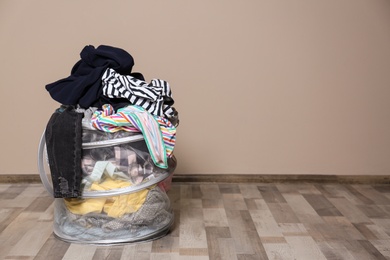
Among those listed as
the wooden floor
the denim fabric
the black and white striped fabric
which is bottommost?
the wooden floor

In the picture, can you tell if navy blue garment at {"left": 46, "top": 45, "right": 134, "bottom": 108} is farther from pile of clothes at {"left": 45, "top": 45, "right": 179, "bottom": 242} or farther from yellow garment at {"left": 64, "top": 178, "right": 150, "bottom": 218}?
yellow garment at {"left": 64, "top": 178, "right": 150, "bottom": 218}

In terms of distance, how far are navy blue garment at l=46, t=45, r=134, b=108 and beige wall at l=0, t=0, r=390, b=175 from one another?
2.85 ft

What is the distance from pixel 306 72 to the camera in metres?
3.62

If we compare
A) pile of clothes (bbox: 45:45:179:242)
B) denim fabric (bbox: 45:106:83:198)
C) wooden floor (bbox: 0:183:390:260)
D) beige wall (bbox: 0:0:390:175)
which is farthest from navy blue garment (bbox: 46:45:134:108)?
beige wall (bbox: 0:0:390:175)

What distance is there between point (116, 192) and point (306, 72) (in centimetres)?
151

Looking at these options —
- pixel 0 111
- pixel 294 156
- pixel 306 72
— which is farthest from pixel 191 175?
pixel 0 111

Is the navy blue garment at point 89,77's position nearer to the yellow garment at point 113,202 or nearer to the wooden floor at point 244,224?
the yellow garment at point 113,202

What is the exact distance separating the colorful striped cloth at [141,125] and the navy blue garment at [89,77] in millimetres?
84

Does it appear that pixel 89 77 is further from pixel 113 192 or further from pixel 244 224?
pixel 244 224

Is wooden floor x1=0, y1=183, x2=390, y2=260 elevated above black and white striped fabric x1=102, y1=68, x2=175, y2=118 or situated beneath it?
situated beneath

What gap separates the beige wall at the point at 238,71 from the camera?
3557 mm

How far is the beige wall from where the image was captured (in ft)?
11.7

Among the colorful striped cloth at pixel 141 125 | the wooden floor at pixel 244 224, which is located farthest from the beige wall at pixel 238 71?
the colorful striped cloth at pixel 141 125

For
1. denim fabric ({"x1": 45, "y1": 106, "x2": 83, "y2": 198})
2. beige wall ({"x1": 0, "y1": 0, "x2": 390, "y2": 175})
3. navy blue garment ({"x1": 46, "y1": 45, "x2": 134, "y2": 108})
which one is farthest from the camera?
beige wall ({"x1": 0, "y1": 0, "x2": 390, "y2": 175})
